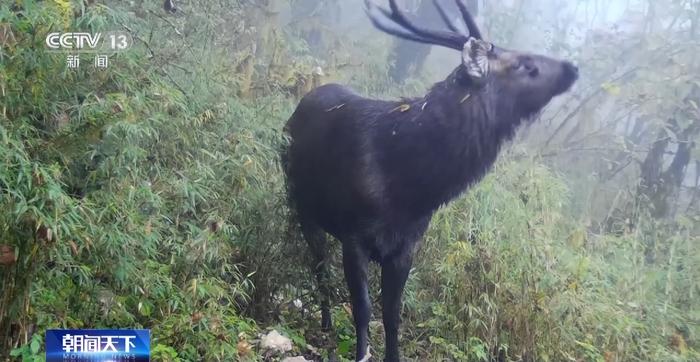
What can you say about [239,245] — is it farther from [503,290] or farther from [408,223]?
[503,290]

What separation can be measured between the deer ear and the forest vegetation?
0.37 metres

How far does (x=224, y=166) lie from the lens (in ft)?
8.11

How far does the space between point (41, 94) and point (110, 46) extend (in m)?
0.25

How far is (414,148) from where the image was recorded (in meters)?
2.43

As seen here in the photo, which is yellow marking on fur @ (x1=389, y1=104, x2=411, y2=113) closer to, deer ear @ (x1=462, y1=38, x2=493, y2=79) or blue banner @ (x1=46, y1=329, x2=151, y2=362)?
deer ear @ (x1=462, y1=38, x2=493, y2=79)

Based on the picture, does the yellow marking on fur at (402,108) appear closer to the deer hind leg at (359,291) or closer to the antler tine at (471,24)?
the antler tine at (471,24)

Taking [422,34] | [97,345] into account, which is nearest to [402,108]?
[422,34]

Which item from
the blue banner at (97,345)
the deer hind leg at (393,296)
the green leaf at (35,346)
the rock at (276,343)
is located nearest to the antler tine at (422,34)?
the deer hind leg at (393,296)

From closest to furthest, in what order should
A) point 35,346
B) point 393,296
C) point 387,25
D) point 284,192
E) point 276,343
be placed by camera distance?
point 35,346
point 276,343
point 393,296
point 387,25
point 284,192

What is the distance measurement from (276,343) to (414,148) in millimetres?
802

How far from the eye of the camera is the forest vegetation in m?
1.88

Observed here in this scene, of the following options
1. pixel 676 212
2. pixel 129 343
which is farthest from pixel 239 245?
pixel 676 212

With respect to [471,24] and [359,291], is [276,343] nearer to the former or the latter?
[359,291]

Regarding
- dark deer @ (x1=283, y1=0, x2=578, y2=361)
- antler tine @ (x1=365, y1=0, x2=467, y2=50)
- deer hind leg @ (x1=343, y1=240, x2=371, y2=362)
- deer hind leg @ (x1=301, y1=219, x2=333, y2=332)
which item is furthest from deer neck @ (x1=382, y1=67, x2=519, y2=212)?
deer hind leg @ (x1=301, y1=219, x2=333, y2=332)
